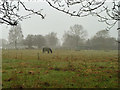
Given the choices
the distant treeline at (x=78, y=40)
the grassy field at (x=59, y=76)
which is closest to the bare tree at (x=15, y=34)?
the distant treeline at (x=78, y=40)

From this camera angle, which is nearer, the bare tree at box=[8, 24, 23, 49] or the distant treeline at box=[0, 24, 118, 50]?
the bare tree at box=[8, 24, 23, 49]

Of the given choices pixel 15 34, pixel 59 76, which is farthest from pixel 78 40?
pixel 59 76

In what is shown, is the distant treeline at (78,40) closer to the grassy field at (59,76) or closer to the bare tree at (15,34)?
the bare tree at (15,34)

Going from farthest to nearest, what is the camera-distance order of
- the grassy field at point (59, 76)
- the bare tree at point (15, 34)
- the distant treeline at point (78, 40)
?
1. the distant treeline at point (78, 40)
2. the grassy field at point (59, 76)
3. the bare tree at point (15, 34)

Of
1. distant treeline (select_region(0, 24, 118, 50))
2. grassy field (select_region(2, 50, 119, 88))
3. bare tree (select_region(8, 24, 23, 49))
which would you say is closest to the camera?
bare tree (select_region(8, 24, 23, 49))

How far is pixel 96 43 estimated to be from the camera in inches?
2534

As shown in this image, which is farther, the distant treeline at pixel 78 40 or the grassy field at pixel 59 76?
the distant treeline at pixel 78 40

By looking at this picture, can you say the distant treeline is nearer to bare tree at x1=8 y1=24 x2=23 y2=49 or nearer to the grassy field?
bare tree at x1=8 y1=24 x2=23 y2=49

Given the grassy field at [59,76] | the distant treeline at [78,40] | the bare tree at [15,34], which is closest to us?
the bare tree at [15,34]

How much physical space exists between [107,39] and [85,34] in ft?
41.7

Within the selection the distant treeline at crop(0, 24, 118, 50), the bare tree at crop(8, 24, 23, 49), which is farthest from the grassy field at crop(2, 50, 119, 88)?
the distant treeline at crop(0, 24, 118, 50)

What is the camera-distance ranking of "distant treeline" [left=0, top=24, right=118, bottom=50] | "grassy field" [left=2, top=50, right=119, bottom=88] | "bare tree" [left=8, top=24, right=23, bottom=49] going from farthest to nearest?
"distant treeline" [left=0, top=24, right=118, bottom=50] < "grassy field" [left=2, top=50, right=119, bottom=88] < "bare tree" [left=8, top=24, right=23, bottom=49]

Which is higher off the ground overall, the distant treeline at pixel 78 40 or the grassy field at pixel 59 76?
the distant treeline at pixel 78 40

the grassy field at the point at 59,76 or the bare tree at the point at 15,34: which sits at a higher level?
the bare tree at the point at 15,34
